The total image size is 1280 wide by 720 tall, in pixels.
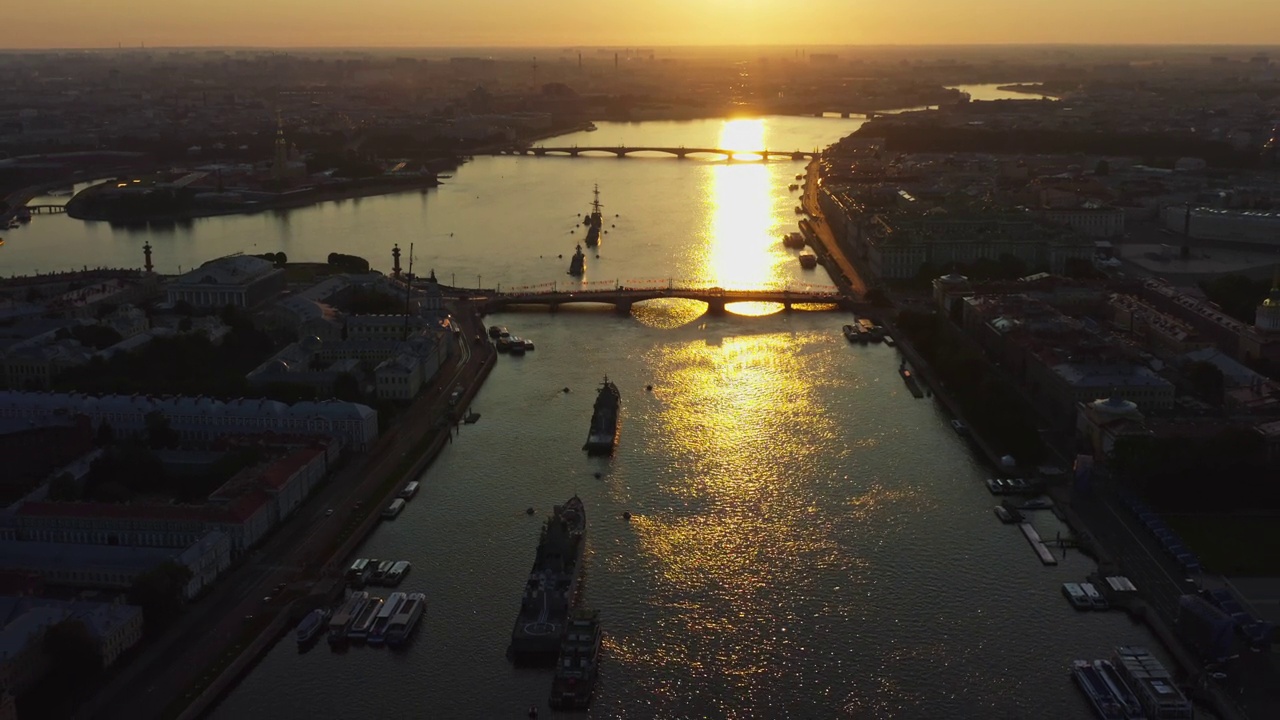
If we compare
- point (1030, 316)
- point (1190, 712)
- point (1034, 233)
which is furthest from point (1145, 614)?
point (1034, 233)

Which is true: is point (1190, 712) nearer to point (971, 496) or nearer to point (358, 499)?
point (971, 496)

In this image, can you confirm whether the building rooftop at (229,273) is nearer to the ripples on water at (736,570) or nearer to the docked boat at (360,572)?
the ripples on water at (736,570)

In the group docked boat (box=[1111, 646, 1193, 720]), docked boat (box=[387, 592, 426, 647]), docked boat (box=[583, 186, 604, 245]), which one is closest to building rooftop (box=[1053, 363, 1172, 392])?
docked boat (box=[1111, 646, 1193, 720])

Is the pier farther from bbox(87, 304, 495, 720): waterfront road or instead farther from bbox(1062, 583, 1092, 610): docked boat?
bbox(87, 304, 495, 720): waterfront road

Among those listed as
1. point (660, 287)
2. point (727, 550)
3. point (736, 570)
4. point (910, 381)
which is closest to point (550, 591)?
point (736, 570)

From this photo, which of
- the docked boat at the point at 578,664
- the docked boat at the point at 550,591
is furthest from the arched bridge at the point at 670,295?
the docked boat at the point at 578,664

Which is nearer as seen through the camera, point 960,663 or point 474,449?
point 960,663

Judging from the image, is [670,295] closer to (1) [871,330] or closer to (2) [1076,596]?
(1) [871,330]
